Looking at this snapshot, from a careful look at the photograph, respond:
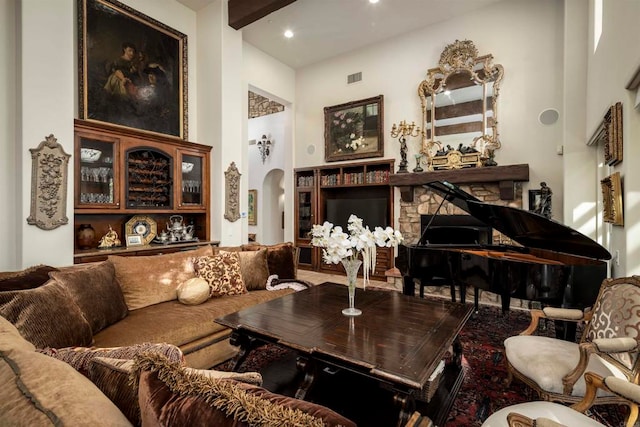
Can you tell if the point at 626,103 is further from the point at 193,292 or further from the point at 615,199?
the point at 193,292

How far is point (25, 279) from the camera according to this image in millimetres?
2020

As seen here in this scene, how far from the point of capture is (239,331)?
2.04 meters

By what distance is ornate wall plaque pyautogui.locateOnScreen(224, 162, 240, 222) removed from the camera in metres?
5.06

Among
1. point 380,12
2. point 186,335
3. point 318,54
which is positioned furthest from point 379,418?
point 318,54

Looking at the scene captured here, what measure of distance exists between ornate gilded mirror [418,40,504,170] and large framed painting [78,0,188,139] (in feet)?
13.9

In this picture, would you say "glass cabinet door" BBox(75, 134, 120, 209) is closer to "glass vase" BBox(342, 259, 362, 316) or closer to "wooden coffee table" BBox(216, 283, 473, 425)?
"wooden coffee table" BBox(216, 283, 473, 425)

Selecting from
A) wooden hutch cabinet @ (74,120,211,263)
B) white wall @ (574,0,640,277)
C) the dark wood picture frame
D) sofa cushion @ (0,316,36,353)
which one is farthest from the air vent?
sofa cushion @ (0,316,36,353)

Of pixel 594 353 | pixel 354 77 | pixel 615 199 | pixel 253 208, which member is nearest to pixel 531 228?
pixel 615 199

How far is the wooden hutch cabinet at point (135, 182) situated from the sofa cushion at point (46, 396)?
344cm

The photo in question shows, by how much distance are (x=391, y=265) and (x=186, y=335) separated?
14.5 ft

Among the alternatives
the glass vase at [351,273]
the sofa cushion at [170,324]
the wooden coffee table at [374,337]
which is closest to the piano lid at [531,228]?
the wooden coffee table at [374,337]

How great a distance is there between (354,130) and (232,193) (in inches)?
116

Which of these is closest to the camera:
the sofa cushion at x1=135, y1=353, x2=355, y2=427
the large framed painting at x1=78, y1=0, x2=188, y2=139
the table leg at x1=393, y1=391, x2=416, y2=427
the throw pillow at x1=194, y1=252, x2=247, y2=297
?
the sofa cushion at x1=135, y1=353, x2=355, y2=427

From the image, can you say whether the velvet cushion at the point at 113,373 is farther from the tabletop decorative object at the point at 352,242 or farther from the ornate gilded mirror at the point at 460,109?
the ornate gilded mirror at the point at 460,109
